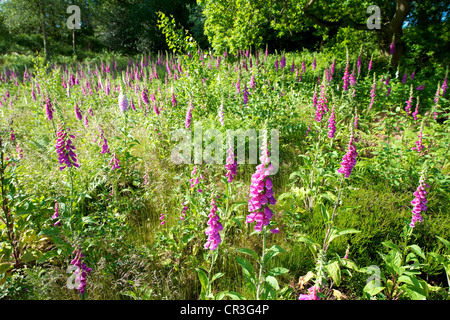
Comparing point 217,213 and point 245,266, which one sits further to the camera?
point 217,213

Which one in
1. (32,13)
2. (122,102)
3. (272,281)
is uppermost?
(32,13)

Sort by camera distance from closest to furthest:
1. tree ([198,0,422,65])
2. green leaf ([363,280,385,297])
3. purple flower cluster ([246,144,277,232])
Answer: purple flower cluster ([246,144,277,232])
green leaf ([363,280,385,297])
tree ([198,0,422,65])

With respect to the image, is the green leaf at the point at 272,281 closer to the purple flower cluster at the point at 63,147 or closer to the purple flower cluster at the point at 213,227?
the purple flower cluster at the point at 213,227

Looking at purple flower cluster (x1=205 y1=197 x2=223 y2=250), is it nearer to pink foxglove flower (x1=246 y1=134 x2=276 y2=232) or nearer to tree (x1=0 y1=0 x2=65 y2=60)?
pink foxglove flower (x1=246 y1=134 x2=276 y2=232)

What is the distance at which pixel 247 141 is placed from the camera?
4.36 m

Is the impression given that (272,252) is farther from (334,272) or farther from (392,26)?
(392,26)

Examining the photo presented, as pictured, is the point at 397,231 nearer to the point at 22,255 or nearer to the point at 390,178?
the point at 390,178

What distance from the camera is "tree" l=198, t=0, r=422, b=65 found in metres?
8.62

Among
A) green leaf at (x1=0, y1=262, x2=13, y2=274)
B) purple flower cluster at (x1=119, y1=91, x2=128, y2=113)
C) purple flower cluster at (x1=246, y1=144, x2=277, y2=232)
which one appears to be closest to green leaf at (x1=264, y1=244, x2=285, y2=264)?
purple flower cluster at (x1=246, y1=144, x2=277, y2=232)

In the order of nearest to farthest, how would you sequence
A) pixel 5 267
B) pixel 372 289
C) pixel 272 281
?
pixel 272 281 < pixel 372 289 < pixel 5 267

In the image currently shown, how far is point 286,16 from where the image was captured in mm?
9453

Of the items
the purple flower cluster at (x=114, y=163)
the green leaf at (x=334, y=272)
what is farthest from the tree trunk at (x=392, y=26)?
the green leaf at (x=334, y=272)

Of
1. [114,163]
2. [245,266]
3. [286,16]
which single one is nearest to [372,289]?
[245,266]

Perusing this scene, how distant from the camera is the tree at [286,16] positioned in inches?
339
